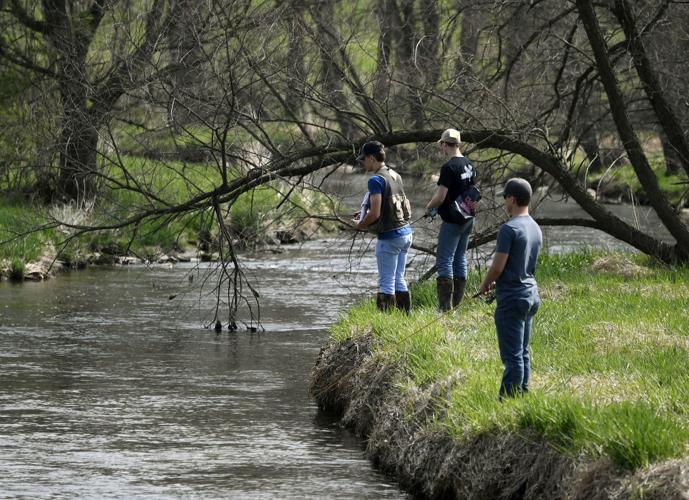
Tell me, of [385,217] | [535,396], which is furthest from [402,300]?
[535,396]

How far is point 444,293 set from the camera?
11750 millimetres

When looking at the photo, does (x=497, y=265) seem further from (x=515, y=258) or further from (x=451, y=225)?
(x=451, y=225)

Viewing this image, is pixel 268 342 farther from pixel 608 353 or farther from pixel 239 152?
pixel 608 353

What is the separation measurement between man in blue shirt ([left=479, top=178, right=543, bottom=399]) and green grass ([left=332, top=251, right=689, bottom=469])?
1.10ft

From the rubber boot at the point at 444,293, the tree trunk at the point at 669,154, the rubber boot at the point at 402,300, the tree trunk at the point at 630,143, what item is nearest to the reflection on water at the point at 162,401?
the rubber boot at the point at 402,300

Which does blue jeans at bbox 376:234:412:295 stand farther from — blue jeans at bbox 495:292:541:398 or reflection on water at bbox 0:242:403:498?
blue jeans at bbox 495:292:541:398

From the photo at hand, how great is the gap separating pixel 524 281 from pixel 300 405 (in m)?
4.09

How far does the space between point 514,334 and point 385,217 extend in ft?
12.1

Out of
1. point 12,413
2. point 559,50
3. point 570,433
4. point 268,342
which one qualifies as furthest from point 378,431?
point 559,50

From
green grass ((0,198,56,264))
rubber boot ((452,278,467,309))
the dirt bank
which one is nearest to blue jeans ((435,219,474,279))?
rubber boot ((452,278,467,309))

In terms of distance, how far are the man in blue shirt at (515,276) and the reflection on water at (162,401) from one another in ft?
4.27

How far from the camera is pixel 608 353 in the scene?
9.80 metres

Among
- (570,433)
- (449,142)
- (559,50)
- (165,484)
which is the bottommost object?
(165,484)

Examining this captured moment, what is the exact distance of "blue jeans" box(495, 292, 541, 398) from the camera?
794 cm
